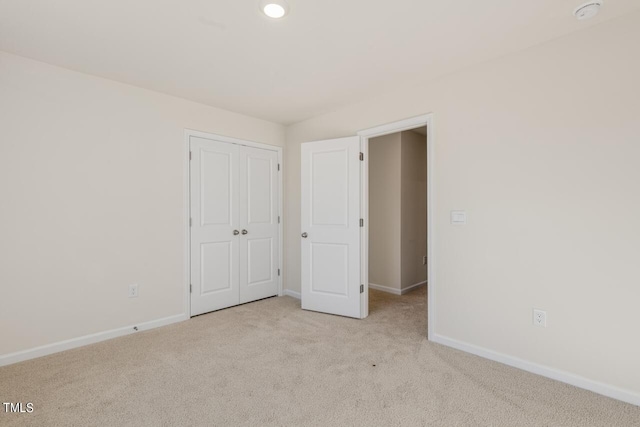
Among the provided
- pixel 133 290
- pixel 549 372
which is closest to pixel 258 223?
pixel 133 290

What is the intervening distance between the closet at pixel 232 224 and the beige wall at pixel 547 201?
7.38 ft

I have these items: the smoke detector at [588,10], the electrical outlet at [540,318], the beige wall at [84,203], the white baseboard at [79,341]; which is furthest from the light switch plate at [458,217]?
the white baseboard at [79,341]

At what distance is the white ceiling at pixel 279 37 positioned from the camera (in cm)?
192

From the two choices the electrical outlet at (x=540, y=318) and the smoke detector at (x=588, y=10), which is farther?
the electrical outlet at (x=540, y=318)

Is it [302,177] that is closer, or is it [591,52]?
[591,52]

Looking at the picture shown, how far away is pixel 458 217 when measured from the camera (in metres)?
2.73

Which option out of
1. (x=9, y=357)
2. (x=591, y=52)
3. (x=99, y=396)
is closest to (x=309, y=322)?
(x=99, y=396)

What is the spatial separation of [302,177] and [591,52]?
277cm

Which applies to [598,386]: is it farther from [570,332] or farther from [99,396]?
[99,396]

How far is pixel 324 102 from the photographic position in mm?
3564

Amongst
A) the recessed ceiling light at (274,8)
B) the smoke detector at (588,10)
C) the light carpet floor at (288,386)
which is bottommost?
the light carpet floor at (288,386)

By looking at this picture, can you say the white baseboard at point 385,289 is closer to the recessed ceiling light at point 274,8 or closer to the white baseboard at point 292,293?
the white baseboard at point 292,293

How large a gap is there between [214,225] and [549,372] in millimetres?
3404

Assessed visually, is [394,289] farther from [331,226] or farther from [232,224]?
[232,224]
